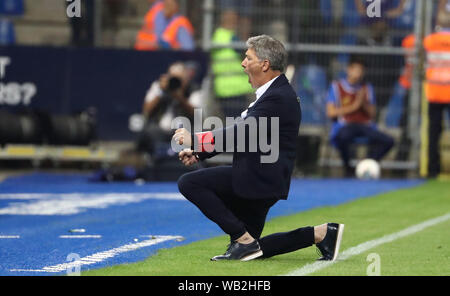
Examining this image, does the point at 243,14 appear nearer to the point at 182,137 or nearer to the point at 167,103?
the point at 167,103

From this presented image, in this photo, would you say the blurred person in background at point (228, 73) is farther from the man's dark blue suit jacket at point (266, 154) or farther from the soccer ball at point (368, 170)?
the man's dark blue suit jacket at point (266, 154)

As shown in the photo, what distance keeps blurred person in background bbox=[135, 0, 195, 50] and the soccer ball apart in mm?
4097

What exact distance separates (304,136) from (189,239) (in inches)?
393

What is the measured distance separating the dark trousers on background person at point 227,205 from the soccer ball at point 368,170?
11.2 metres

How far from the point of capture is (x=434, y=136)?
2102 cm

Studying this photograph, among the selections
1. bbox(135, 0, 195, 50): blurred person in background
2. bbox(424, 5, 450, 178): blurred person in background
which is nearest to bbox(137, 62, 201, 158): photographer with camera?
bbox(135, 0, 195, 50): blurred person in background

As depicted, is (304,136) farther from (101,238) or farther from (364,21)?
(101,238)

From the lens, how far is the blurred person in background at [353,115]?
20.6m

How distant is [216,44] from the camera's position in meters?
21.8

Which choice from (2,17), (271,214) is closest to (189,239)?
(271,214)

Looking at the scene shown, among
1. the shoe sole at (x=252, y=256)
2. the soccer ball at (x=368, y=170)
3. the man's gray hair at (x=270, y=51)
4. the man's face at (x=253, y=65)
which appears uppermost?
the man's gray hair at (x=270, y=51)

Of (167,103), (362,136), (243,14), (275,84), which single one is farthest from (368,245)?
(243,14)

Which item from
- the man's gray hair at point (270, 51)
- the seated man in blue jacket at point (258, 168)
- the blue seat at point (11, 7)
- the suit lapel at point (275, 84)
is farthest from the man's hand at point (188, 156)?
the blue seat at point (11, 7)

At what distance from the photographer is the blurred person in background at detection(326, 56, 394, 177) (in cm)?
2056
